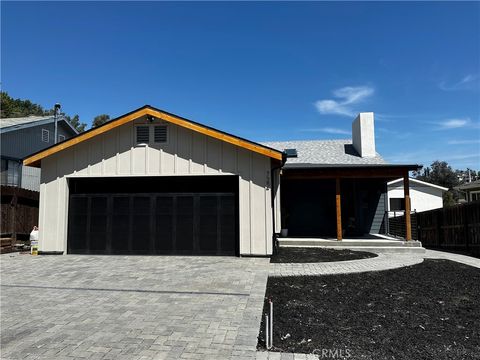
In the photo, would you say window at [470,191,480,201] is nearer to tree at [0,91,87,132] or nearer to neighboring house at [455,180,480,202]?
neighboring house at [455,180,480,202]

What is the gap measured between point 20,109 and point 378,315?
56.2 meters

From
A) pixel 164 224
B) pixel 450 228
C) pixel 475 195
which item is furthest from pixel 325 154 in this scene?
pixel 475 195

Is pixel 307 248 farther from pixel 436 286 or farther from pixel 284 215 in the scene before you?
pixel 436 286

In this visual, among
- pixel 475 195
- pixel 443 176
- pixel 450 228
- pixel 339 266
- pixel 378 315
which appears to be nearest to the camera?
pixel 378 315

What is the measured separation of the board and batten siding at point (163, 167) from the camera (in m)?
10.4

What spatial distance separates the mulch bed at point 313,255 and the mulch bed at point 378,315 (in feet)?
6.90

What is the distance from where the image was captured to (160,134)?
10945mm

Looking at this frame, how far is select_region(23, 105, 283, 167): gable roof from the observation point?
10195mm

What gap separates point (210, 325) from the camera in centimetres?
468

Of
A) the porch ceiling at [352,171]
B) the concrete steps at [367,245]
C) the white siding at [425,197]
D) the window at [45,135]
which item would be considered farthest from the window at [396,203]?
the window at [45,135]

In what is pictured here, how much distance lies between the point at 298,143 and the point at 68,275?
13.4 meters

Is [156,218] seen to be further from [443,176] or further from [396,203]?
[443,176]

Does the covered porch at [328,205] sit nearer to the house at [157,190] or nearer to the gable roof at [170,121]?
the house at [157,190]

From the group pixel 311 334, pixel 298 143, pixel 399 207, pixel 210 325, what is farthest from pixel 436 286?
pixel 399 207
